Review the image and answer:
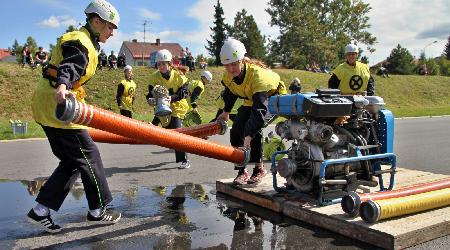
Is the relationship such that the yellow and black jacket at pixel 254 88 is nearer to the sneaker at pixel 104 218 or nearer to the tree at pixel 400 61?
the sneaker at pixel 104 218

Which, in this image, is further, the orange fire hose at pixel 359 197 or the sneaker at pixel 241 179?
the sneaker at pixel 241 179

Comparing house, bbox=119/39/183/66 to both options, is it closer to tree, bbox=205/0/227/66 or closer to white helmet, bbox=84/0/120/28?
tree, bbox=205/0/227/66

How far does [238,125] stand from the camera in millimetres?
6020

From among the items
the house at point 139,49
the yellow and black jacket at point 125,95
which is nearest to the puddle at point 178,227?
the yellow and black jacket at point 125,95

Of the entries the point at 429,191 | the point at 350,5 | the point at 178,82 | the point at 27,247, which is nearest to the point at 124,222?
the point at 27,247

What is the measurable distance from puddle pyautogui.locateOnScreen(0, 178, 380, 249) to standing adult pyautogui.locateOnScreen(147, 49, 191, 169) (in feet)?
8.27

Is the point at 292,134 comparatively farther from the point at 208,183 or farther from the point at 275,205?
the point at 208,183

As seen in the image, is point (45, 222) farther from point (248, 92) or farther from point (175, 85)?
point (175, 85)

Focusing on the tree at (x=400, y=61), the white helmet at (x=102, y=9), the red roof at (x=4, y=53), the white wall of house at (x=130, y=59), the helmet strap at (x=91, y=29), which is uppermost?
the red roof at (x=4, y=53)

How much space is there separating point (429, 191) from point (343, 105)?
3.93 ft

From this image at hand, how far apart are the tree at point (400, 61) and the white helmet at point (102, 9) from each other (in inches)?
2329

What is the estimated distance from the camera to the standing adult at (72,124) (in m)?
4.35

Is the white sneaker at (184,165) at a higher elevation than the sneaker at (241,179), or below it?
below

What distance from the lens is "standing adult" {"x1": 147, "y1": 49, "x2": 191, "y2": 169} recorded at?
845 centimetres
